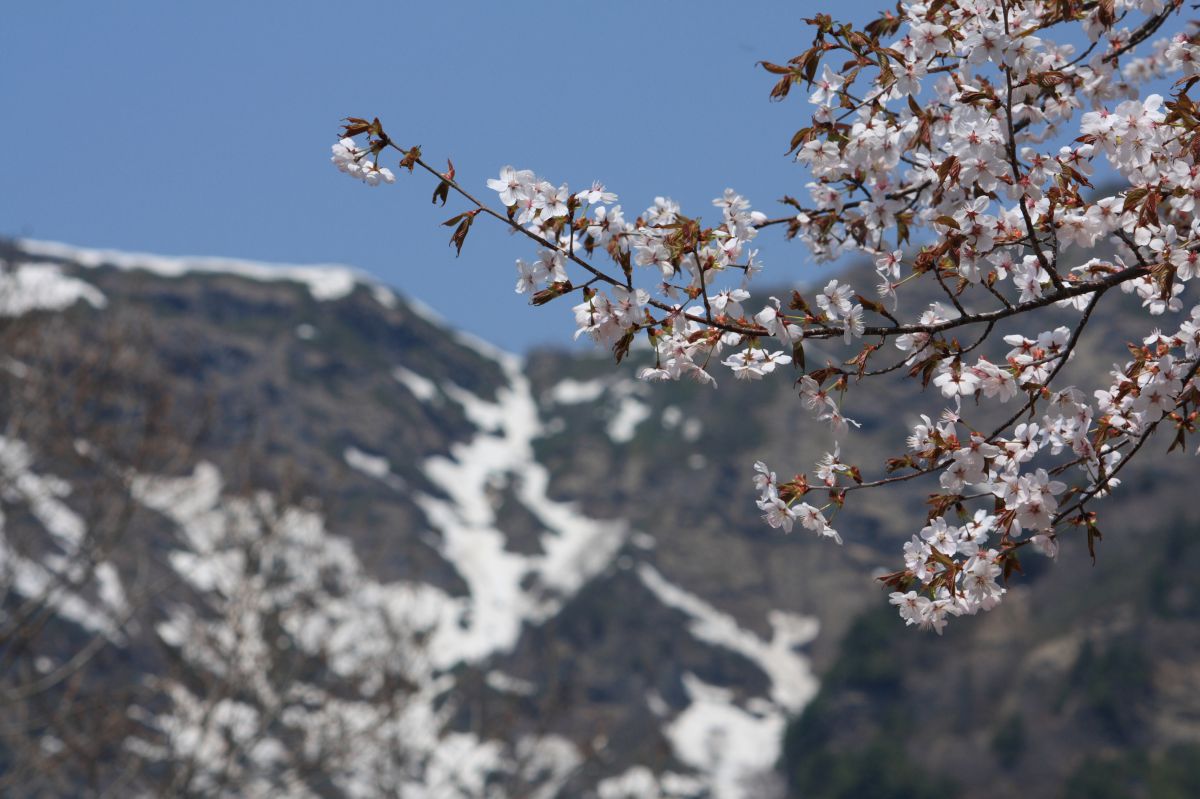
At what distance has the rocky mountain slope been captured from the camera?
1505 centimetres

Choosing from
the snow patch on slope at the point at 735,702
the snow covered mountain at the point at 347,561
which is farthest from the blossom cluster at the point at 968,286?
the snow patch on slope at the point at 735,702

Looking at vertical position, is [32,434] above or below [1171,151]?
above

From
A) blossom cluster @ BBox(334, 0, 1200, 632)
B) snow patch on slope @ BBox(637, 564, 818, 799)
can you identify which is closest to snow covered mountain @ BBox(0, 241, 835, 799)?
snow patch on slope @ BBox(637, 564, 818, 799)

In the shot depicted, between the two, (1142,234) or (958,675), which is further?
(958,675)

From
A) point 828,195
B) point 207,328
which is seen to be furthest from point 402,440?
point 828,195

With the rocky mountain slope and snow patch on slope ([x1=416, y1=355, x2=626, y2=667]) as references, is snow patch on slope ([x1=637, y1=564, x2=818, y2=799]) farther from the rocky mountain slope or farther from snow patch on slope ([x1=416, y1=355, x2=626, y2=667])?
snow patch on slope ([x1=416, y1=355, x2=626, y2=667])

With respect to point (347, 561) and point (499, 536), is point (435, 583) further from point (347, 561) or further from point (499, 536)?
point (347, 561)

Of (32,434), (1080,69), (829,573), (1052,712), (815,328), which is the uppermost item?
(829,573)

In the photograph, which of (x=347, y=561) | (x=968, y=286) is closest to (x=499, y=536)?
(x=347, y=561)

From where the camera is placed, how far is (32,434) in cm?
1382

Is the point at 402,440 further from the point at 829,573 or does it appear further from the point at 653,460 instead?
the point at 829,573

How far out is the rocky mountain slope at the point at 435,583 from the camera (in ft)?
49.4

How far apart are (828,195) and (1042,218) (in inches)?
40.7

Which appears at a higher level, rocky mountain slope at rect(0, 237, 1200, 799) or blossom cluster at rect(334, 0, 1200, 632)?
rocky mountain slope at rect(0, 237, 1200, 799)
